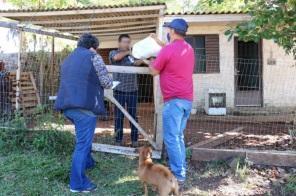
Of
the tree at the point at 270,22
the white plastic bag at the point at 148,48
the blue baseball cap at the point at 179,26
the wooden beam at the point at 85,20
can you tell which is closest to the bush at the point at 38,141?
the white plastic bag at the point at 148,48

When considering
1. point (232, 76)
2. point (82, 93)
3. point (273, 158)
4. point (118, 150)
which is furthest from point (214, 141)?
point (232, 76)

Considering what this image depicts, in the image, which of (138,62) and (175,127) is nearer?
(175,127)

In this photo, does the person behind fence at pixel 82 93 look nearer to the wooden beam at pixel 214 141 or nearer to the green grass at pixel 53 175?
the green grass at pixel 53 175

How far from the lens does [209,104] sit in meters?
11.5

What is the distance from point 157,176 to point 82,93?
1.25 m

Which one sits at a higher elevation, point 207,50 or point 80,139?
point 207,50

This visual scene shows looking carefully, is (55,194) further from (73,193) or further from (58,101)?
(58,101)

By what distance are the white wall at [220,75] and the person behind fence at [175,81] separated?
683cm

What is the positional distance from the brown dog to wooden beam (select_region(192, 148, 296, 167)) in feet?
4.90

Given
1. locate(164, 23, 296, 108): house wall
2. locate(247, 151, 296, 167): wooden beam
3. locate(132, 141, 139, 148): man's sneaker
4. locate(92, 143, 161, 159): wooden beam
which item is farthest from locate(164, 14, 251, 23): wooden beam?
locate(247, 151, 296, 167): wooden beam

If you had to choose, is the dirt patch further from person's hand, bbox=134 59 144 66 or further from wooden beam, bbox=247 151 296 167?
person's hand, bbox=134 59 144 66

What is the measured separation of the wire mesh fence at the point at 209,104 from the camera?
7023mm

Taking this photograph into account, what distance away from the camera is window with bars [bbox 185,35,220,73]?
12117 mm

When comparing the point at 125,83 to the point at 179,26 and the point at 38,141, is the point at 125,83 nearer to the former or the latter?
the point at 38,141
